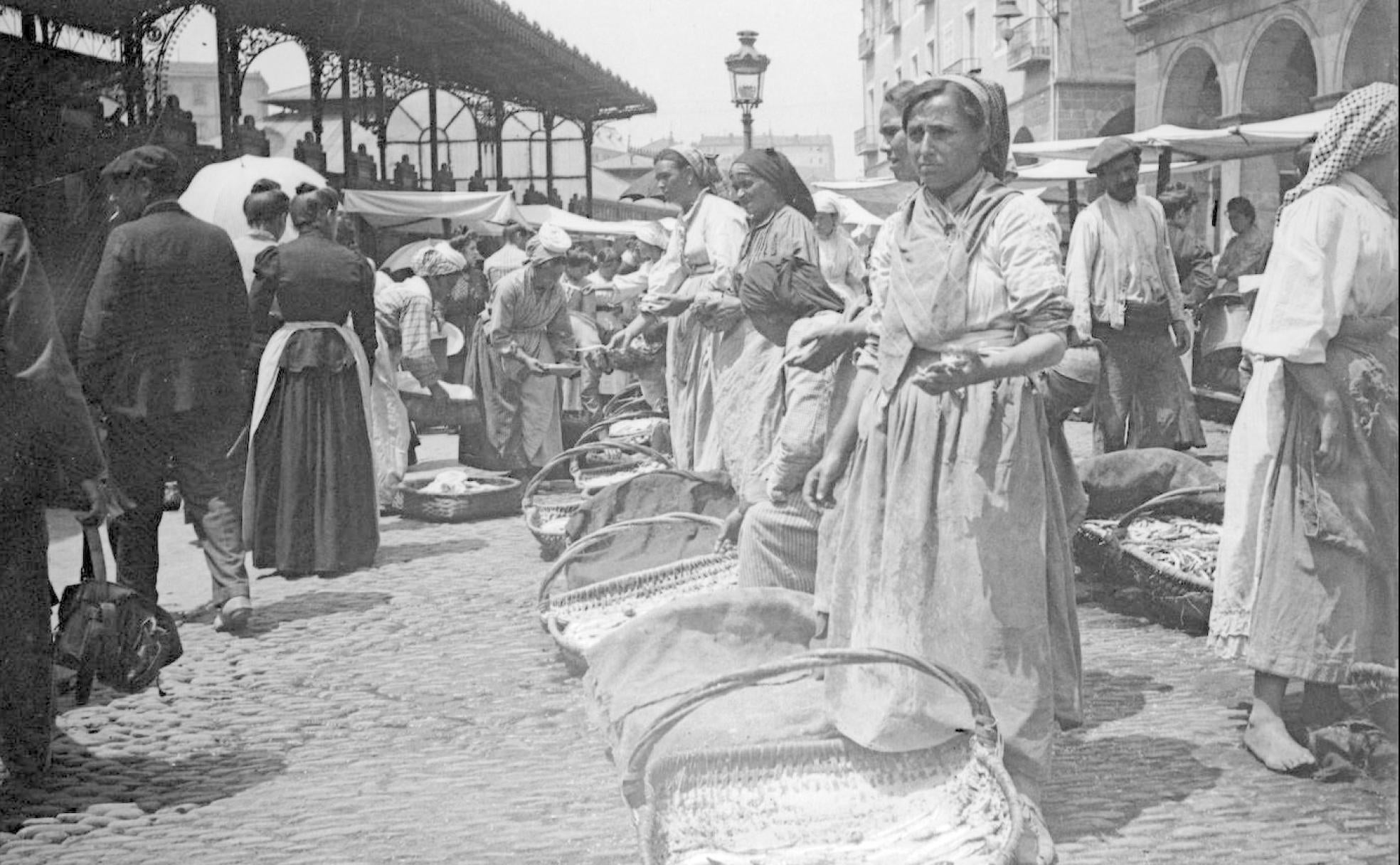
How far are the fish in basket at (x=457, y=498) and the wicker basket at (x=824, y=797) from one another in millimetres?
5561

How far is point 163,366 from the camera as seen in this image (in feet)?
19.1

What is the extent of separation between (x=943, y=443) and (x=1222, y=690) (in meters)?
1.98

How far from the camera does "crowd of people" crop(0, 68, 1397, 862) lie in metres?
3.35

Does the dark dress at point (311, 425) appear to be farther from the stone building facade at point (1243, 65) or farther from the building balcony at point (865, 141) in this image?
the building balcony at point (865, 141)

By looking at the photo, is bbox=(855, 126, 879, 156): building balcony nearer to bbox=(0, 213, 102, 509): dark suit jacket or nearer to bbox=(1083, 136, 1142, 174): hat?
bbox=(1083, 136, 1142, 174): hat

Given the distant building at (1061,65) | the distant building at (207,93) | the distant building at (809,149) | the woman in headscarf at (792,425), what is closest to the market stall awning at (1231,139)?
→ the woman in headscarf at (792,425)

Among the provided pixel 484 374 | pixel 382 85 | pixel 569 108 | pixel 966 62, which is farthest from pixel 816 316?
pixel 966 62

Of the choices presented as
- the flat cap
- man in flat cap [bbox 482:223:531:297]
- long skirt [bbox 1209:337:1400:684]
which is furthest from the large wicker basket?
man in flat cap [bbox 482:223:531:297]

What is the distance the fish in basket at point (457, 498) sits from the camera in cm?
881

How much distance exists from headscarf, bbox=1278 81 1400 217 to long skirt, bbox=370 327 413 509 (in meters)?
6.59

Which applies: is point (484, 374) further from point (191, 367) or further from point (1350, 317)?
point (1350, 317)

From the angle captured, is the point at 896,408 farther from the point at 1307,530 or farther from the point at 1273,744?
the point at 1273,744

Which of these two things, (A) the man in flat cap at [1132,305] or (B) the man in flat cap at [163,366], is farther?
(A) the man in flat cap at [1132,305]

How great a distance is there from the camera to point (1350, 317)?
3.60m
